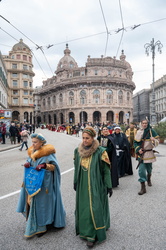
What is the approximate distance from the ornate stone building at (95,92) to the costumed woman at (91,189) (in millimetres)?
49642

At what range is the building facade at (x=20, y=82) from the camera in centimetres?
5169

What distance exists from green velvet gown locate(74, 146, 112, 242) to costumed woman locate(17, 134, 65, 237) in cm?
39

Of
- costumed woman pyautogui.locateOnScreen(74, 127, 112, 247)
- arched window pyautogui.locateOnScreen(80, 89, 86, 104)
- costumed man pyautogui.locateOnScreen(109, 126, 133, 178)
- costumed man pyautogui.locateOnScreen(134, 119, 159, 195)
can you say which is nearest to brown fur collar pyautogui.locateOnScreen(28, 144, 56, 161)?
costumed woman pyautogui.locateOnScreen(74, 127, 112, 247)

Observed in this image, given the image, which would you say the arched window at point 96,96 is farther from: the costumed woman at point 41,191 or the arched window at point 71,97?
the costumed woman at point 41,191

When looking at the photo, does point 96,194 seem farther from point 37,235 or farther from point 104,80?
point 104,80

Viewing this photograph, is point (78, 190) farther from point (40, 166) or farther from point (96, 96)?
point (96, 96)

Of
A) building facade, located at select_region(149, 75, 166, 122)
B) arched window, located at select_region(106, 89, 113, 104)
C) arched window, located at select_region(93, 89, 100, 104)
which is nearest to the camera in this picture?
arched window, located at select_region(93, 89, 100, 104)

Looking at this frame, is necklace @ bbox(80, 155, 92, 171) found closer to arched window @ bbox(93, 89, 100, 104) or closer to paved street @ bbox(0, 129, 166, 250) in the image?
paved street @ bbox(0, 129, 166, 250)

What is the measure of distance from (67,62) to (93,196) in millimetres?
65388

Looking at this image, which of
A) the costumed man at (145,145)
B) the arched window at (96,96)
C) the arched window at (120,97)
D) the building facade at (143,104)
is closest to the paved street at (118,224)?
the costumed man at (145,145)

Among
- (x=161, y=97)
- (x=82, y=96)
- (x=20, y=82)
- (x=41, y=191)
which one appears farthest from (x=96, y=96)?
(x=41, y=191)

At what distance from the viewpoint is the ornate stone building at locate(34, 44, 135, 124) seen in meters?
55.3

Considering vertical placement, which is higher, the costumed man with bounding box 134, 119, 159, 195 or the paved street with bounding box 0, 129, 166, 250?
the costumed man with bounding box 134, 119, 159, 195

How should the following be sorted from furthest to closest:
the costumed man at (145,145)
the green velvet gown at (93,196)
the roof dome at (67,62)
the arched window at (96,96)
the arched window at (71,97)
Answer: the roof dome at (67,62) < the arched window at (71,97) < the arched window at (96,96) < the costumed man at (145,145) < the green velvet gown at (93,196)
